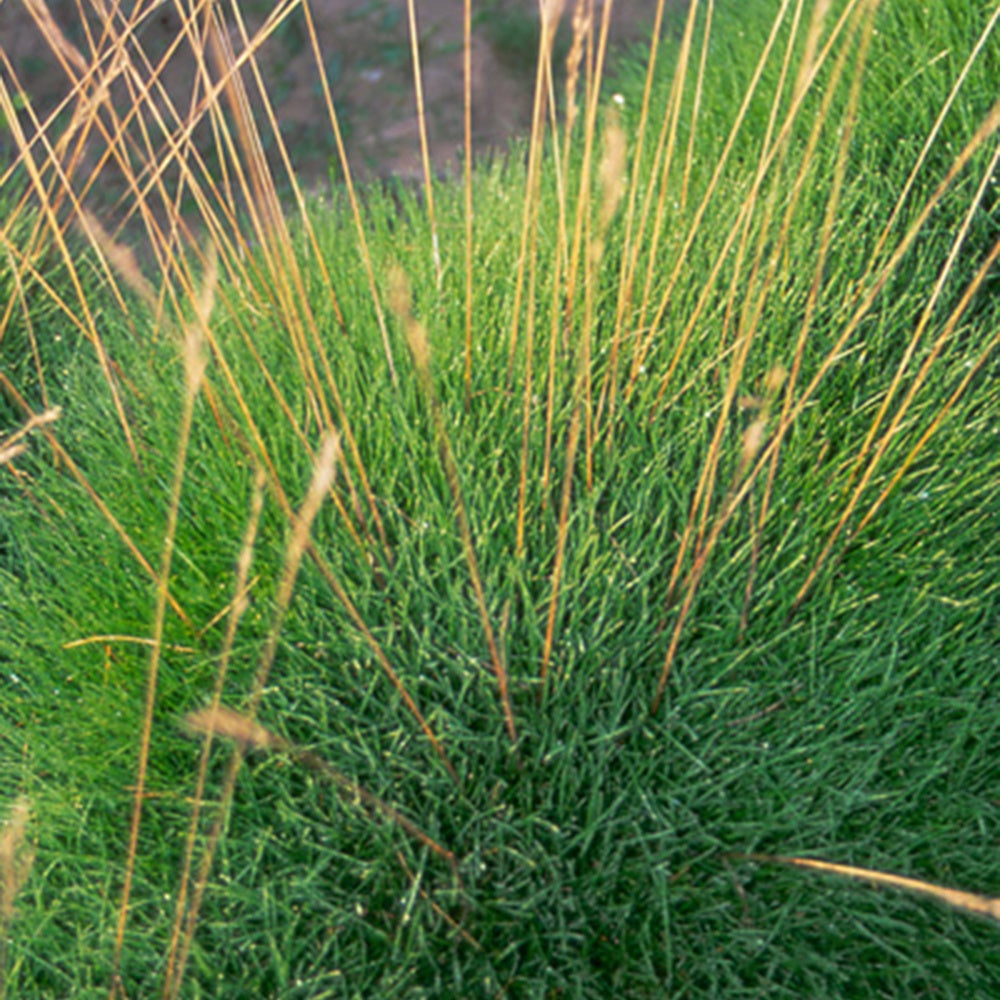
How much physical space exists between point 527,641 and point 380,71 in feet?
9.46

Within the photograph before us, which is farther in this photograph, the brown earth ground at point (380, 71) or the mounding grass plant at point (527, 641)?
the brown earth ground at point (380, 71)

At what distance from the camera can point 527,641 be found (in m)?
1.47

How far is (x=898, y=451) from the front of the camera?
161 cm

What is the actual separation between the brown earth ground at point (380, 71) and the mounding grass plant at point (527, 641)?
1.95m

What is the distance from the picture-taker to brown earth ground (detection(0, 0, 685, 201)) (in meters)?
3.71

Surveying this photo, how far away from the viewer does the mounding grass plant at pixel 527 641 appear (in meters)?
1.30

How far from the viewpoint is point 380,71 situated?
12.5 feet

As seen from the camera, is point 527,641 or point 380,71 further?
point 380,71

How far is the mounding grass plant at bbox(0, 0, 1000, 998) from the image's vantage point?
130 centimetres

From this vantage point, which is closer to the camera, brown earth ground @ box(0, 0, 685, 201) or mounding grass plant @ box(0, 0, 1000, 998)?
mounding grass plant @ box(0, 0, 1000, 998)

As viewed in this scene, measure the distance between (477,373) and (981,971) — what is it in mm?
1051

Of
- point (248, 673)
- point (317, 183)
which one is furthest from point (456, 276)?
point (317, 183)

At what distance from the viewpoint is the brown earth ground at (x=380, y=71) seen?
12.2 ft

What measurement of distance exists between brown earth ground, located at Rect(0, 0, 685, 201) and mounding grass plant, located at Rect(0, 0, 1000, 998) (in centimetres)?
195
